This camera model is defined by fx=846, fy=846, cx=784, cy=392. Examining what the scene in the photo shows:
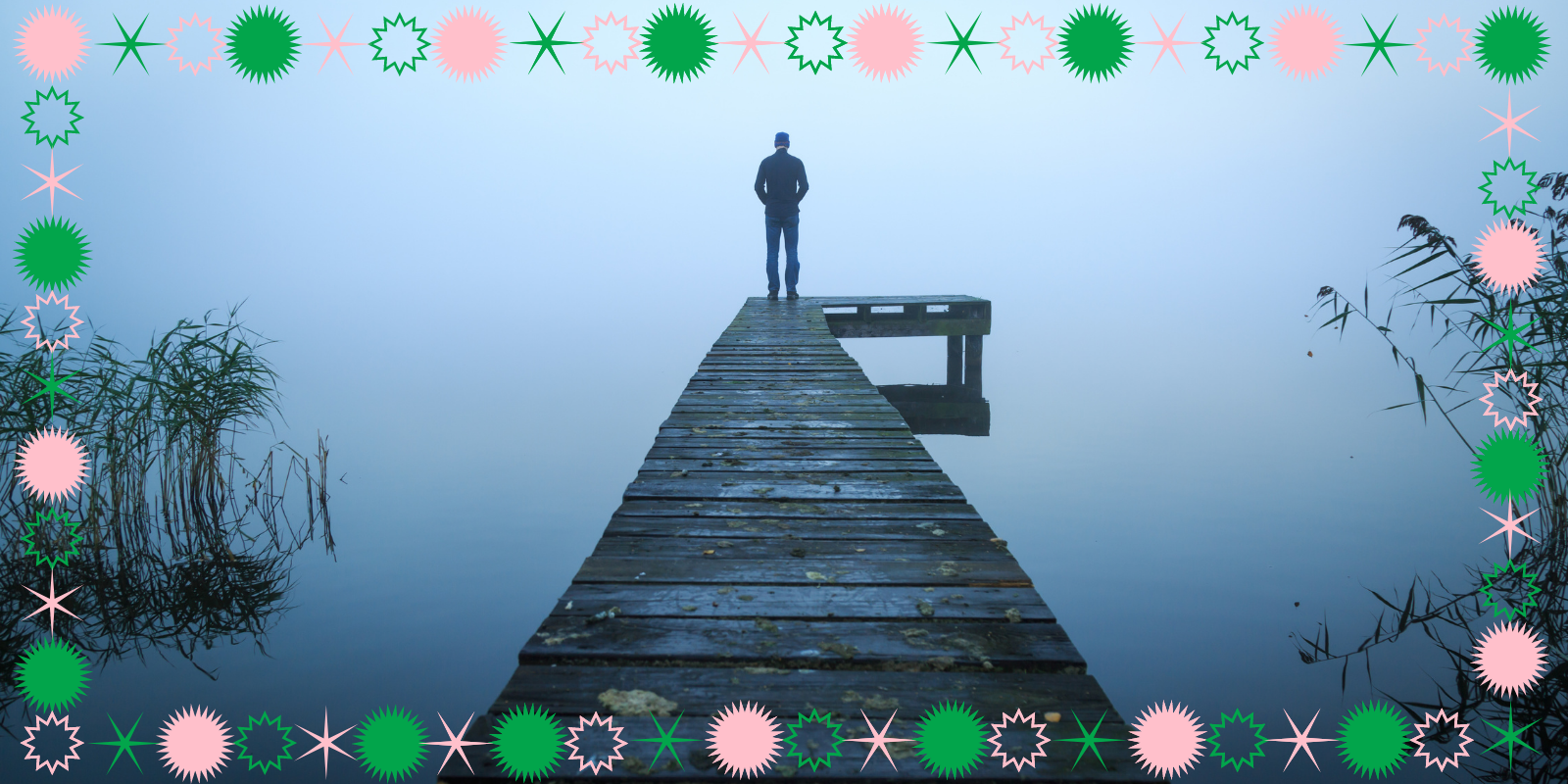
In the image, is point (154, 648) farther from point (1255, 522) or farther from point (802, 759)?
point (1255, 522)

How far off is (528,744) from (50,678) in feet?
9.92

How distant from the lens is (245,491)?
568 cm

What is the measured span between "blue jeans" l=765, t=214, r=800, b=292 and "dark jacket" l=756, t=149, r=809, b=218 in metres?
0.13

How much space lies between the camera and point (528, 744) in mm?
1124

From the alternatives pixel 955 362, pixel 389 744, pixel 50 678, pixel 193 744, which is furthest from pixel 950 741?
pixel 955 362

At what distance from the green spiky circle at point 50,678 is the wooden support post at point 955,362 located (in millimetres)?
8977

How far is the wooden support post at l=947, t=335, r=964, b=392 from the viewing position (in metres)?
10.9

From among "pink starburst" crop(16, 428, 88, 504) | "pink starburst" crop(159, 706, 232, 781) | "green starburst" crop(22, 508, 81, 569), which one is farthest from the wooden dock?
"green starburst" crop(22, 508, 81, 569)

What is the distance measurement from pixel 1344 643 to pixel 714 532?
3290mm

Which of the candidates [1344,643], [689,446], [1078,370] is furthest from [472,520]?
[1078,370]

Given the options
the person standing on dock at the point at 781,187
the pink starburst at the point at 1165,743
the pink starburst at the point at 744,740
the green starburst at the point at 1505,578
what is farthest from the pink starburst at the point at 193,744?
the person standing on dock at the point at 781,187

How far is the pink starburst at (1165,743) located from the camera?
109 centimetres

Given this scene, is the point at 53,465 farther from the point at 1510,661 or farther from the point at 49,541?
the point at 1510,661

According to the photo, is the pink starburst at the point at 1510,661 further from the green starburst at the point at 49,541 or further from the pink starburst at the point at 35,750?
the green starburst at the point at 49,541
